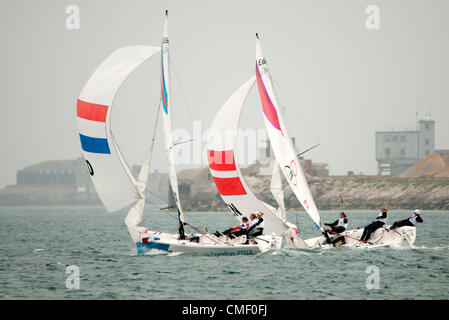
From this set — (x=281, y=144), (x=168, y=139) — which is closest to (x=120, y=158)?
(x=168, y=139)

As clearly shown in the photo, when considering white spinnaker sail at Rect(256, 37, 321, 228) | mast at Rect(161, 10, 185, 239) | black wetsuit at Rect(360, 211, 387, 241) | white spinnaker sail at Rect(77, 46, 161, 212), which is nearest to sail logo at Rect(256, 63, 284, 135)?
white spinnaker sail at Rect(256, 37, 321, 228)

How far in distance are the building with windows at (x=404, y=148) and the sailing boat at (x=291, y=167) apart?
134308 millimetres

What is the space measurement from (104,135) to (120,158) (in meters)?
1.13

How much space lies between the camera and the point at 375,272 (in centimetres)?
2400

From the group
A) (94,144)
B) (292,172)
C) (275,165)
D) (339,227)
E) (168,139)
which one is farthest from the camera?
(275,165)

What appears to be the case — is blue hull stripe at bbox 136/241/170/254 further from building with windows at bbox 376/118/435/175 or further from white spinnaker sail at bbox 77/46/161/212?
building with windows at bbox 376/118/435/175

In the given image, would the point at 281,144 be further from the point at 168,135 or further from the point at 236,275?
the point at 236,275

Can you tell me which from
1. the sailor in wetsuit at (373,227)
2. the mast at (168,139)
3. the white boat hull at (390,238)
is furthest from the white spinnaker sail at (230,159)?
the sailor in wetsuit at (373,227)

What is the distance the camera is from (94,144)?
2689 centimetres

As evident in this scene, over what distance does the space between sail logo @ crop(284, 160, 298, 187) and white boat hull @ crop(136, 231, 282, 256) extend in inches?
97.4

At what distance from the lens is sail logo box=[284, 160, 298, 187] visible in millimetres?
29000
